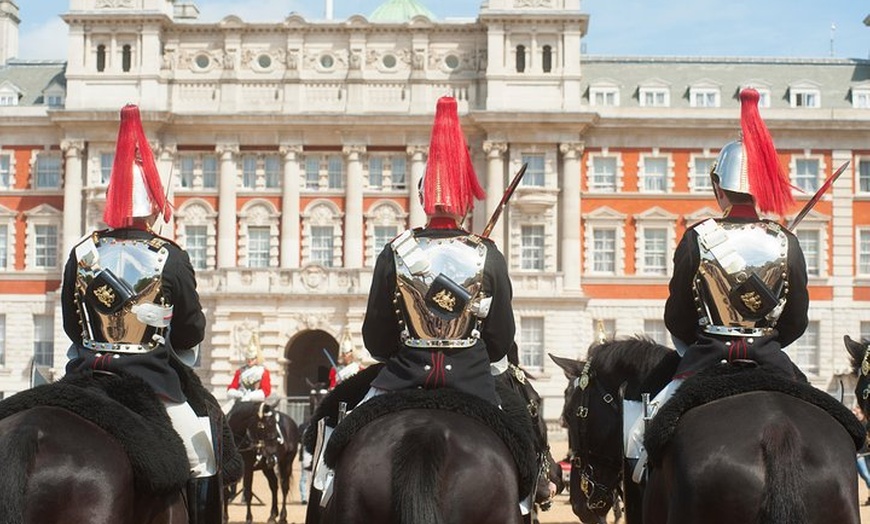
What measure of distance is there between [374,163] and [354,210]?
1.88 m

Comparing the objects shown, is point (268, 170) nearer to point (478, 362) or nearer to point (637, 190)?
point (637, 190)

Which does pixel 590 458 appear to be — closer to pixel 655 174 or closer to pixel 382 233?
pixel 382 233

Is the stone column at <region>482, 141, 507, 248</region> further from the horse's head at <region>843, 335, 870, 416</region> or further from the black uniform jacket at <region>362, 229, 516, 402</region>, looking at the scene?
the black uniform jacket at <region>362, 229, 516, 402</region>

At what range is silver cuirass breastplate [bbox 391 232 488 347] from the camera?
6.94 metres

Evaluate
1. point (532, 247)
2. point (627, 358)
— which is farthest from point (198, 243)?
point (627, 358)

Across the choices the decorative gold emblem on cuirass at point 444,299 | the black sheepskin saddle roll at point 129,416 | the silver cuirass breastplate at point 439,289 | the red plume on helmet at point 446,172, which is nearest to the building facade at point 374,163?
the red plume on helmet at point 446,172

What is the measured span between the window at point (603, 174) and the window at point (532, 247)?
2.59 m

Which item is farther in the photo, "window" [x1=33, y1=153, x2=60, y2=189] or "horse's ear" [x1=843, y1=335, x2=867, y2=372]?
"window" [x1=33, y1=153, x2=60, y2=189]

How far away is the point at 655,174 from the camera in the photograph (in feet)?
146

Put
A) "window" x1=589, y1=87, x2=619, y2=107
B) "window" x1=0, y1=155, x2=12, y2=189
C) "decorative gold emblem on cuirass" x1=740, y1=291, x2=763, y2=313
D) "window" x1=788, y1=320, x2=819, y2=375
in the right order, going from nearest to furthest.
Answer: "decorative gold emblem on cuirass" x1=740, y1=291, x2=763, y2=313
"window" x1=788, y1=320, x2=819, y2=375
"window" x1=0, y1=155, x2=12, y2=189
"window" x1=589, y1=87, x2=619, y2=107

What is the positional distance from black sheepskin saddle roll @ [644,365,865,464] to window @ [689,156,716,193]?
126ft

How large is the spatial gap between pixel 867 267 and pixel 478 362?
4027cm

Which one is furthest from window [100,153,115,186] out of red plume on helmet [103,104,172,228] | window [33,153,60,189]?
red plume on helmet [103,104,172,228]

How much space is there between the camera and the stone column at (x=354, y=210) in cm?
4375
